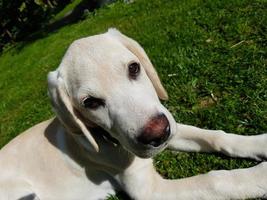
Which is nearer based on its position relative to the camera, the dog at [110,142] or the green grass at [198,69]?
the dog at [110,142]

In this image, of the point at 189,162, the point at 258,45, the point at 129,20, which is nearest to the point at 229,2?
the point at 258,45

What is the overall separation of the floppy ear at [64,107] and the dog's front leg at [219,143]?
31.8 inches

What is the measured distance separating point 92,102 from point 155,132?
2.34 feet

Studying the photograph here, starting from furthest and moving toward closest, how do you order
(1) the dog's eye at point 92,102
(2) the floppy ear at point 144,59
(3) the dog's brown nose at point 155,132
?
1. (2) the floppy ear at point 144,59
2. (1) the dog's eye at point 92,102
3. (3) the dog's brown nose at point 155,132

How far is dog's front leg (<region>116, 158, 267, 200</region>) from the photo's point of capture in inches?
171

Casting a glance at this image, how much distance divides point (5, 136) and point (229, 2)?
4396 millimetres

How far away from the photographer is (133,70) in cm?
435

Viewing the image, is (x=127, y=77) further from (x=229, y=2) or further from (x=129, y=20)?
(x=129, y=20)

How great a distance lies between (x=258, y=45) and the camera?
656 centimetres

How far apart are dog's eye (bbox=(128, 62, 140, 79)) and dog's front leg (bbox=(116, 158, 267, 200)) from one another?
973 millimetres

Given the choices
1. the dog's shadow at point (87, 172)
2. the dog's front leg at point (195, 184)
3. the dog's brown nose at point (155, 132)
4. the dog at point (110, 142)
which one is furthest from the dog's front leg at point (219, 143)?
the dog's shadow at point (87, 172)

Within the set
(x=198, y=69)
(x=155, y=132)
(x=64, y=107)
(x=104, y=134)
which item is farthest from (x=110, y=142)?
(x=198, y=69)

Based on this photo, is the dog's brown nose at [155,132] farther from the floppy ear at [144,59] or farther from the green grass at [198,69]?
the green grass at [198,69]

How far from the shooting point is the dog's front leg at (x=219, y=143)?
4691mm
